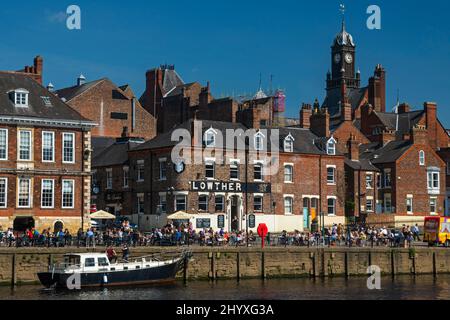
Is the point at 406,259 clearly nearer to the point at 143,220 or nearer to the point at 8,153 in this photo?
the point at 143,220

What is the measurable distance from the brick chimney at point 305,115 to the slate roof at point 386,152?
6.28 m

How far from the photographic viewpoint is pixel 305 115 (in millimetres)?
90250

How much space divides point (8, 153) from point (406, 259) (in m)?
28.1

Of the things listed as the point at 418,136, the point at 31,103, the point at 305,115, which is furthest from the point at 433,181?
the point at 31,103

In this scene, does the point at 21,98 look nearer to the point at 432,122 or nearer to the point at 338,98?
the point at 432,122

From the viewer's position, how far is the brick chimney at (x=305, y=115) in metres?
89.7

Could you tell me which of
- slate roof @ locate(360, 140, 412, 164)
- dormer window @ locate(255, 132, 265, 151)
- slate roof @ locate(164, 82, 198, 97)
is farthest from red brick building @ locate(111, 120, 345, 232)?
slate roof @ locate(164, 82, 198, 97)

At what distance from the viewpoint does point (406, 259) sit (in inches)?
2427

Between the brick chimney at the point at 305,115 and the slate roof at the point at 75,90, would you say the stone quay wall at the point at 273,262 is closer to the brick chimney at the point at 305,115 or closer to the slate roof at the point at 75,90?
the brick chimney at the point at 305,115

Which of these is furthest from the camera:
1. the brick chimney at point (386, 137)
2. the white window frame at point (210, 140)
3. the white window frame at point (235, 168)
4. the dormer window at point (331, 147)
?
the brick chimney at point (386, 137)

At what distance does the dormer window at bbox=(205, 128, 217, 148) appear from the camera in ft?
231

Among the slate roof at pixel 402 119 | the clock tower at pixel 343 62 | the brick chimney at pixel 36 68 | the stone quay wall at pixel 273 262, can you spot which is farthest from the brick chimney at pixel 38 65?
the clock tower at pixel 343 62

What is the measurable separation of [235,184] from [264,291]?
23.6 meters

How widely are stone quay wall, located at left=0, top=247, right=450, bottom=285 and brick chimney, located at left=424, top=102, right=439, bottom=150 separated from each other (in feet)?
139
